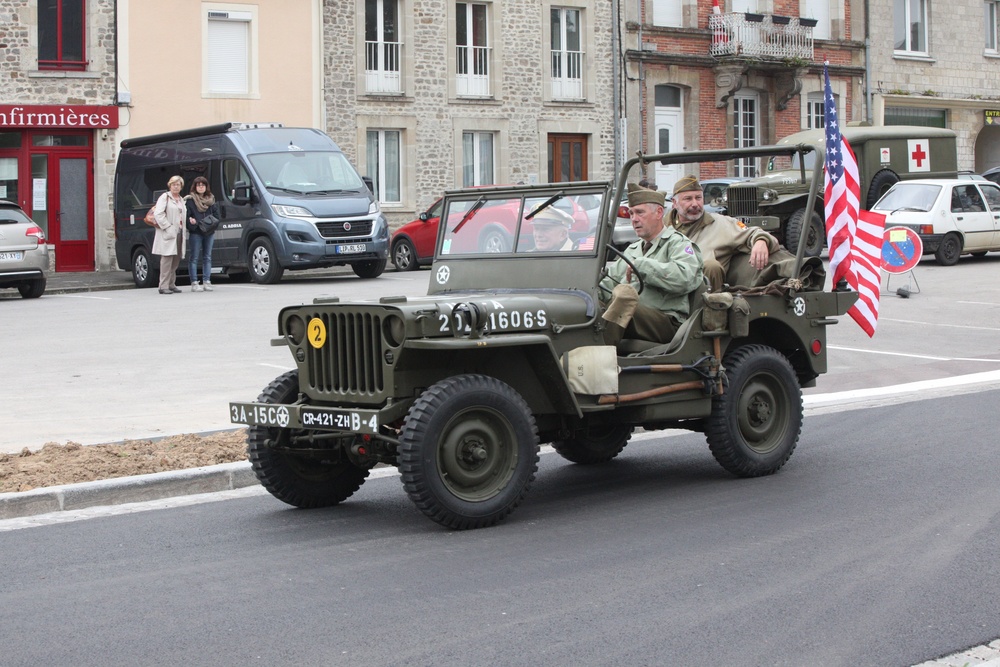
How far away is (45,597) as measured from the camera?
6.10m

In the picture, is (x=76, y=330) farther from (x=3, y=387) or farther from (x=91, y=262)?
(x=91, y=262)

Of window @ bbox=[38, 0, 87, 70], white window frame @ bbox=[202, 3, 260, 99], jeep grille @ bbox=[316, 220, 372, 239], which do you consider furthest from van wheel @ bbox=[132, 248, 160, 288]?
white window frame @ bbox=[202, 3, 260, 99]

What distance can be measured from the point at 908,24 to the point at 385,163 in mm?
19244

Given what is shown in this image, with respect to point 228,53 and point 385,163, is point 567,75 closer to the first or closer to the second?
point 385,163

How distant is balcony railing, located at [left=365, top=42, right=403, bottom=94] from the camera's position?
3462cm

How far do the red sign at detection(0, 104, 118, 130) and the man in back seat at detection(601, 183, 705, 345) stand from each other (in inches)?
953

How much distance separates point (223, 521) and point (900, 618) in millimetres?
3766

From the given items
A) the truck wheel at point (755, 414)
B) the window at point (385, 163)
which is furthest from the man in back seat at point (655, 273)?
the window at point (385, 163)

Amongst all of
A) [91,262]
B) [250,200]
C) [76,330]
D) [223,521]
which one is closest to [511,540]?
[223,521]

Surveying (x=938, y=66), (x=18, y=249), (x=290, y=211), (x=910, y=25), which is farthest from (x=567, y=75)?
(x=18, y=249)

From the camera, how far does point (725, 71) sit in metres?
39.6

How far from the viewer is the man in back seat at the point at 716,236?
888 cm

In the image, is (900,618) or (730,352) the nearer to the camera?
(900,618)

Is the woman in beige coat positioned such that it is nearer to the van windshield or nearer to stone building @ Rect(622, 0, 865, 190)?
the van windshield
